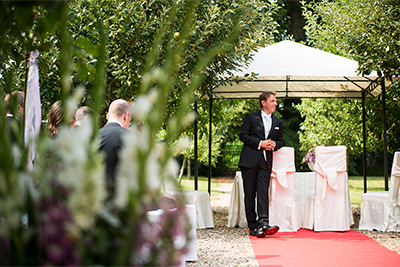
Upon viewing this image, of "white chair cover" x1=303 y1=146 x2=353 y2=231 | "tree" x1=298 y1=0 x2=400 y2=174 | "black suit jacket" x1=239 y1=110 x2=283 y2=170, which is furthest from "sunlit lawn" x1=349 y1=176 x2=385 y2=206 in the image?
"black suit jacket" x1=239 y1=110 x2=283 y2=170

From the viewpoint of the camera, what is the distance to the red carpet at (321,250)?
4.39 metres

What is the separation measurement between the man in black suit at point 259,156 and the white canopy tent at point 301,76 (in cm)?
82

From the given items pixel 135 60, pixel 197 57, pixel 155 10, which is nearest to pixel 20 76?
pixel 135 60

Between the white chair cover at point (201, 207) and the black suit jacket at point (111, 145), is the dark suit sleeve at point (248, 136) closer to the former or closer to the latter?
the white chair cover at point (201, 207)

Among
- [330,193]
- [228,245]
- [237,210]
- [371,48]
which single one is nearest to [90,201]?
[228,245]

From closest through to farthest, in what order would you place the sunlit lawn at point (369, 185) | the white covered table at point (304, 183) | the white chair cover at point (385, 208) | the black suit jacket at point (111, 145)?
the black suit jacket at point (111, 145), the white chair cover at point (385, 208), the white covered table at point (304, 183), the sunlit lawn at point (369, 185)

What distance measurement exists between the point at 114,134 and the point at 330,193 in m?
4.42

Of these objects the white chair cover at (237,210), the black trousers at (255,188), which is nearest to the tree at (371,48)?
the black trousers at (255,188)

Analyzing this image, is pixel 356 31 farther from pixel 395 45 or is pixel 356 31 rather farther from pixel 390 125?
pixel 390 125

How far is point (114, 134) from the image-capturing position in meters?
3.11

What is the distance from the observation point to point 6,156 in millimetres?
763

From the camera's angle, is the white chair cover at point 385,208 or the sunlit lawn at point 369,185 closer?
the white chair cover at point 385,208

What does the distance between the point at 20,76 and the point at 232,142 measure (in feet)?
53.9

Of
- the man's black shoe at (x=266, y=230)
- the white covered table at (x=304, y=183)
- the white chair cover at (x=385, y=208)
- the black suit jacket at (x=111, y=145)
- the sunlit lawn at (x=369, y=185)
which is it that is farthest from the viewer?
the sunlit lawn at (x=369, y=185)
